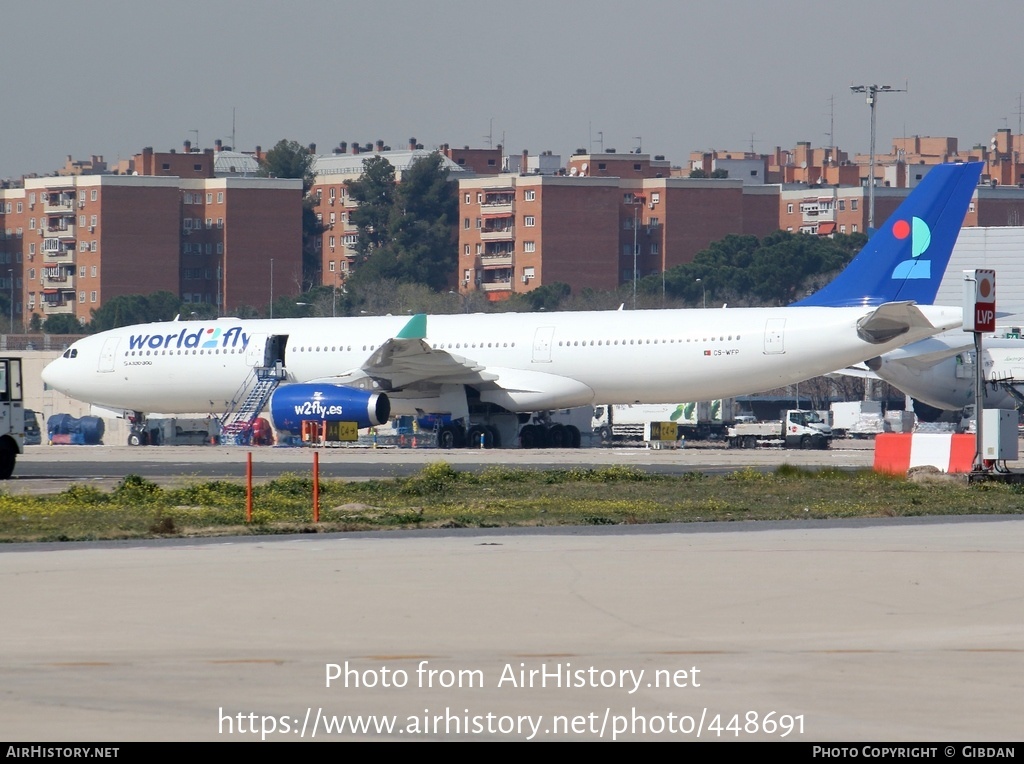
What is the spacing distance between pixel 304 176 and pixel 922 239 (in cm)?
11111

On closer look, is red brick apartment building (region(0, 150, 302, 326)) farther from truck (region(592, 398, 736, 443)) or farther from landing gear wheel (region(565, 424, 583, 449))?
landing gear wheel (region(565, 424, 583, 449))

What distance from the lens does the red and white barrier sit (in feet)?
89.1

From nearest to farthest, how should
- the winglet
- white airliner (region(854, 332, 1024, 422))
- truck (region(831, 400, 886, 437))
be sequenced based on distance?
the winglet < white airliner (region(854, 332, 1024, 422)) < truck (region(831, 400, 886, 437))

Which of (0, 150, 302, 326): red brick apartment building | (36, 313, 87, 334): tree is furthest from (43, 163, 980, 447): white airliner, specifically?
(0, 150, 302, 326): red brick apartment building

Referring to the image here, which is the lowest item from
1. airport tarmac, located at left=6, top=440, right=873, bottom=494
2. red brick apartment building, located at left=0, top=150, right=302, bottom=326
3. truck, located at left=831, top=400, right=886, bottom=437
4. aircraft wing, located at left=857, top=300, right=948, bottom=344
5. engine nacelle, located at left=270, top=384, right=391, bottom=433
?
truck, located at left=831, top=400, right=886, bottom=437

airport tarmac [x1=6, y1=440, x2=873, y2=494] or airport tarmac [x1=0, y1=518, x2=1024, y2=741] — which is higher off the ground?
airport tarmac [x1=0, y1=518, x2=1024, y2=741]

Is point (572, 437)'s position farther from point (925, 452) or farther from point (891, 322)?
point (925, 452)

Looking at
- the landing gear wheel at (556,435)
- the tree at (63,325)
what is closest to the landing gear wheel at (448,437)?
the landing gear wheel at (556,435)

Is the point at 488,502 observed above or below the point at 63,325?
below

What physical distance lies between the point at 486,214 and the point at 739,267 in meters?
25.5

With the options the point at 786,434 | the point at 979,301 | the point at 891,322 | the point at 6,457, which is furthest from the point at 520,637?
the point at 786,434

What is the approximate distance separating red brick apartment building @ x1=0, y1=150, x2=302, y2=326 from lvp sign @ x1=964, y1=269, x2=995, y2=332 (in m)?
109

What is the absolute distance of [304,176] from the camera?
472 feet
